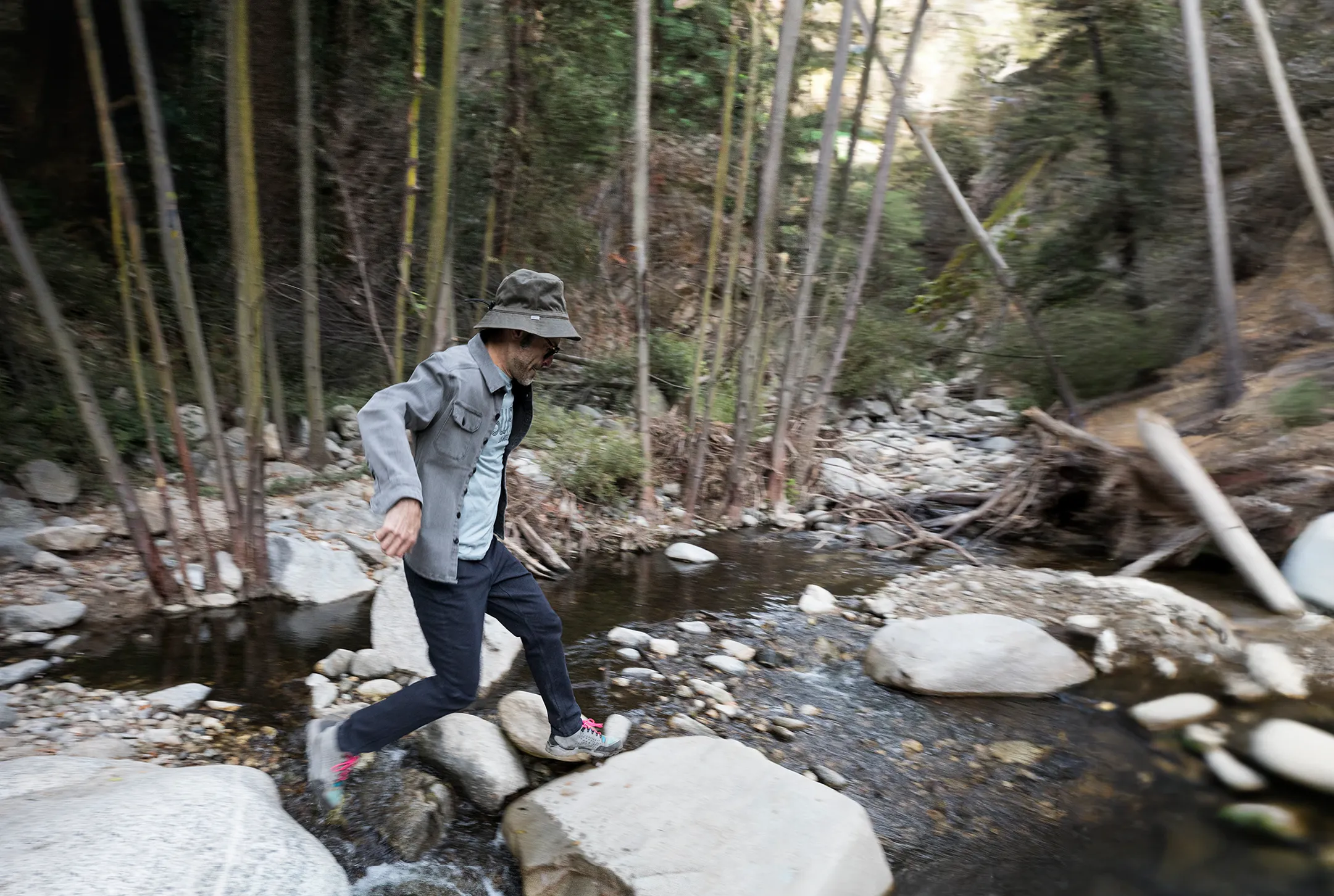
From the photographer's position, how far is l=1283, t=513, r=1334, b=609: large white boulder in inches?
172

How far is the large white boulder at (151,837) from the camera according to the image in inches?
78.7

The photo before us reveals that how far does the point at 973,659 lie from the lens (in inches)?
146

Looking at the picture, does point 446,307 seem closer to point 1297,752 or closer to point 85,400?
point 85,400

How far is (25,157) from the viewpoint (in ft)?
20.0

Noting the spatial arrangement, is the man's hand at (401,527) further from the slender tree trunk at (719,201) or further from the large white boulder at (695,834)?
the slender tree trunk at (719,201)

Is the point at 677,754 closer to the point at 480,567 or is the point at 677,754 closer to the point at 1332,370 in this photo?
the point at 480,567

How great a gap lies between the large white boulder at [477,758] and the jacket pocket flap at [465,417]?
1135 millimetres

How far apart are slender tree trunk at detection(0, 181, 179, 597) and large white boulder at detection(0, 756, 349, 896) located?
155cm

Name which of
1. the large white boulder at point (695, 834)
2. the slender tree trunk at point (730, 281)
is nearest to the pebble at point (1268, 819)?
the large white boulder at point (695, 834)

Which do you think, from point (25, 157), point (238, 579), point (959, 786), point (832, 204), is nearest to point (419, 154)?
point (25, 157)

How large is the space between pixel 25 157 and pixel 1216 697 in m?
8.00

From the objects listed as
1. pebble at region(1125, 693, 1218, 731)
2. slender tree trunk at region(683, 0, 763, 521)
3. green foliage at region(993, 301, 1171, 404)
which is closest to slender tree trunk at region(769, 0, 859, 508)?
slender tree trunk at region(683, 0, 763, 521)

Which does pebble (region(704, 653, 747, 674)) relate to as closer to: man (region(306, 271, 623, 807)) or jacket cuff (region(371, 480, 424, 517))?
man (region(306, 271, 623, 807))

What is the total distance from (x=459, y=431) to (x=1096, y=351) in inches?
298
